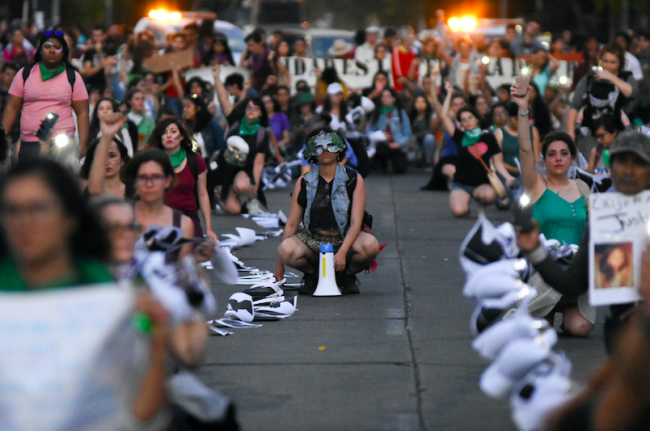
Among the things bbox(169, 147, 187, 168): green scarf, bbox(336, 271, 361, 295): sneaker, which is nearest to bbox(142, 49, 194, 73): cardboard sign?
bbox(169, 147, 187, 168): green scarf

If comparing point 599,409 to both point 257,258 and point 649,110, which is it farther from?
point 649,110

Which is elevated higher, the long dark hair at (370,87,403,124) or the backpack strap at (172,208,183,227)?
the backpack strap at (172,208,183,227)

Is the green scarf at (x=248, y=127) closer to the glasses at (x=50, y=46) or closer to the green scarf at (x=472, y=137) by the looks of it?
the green scarf at (x=472, y=137)

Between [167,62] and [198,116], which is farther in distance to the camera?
[167,62]

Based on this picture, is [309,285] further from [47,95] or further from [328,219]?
[47,95]

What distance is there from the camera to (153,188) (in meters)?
5.64

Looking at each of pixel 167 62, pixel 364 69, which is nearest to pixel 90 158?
pixel 167 62

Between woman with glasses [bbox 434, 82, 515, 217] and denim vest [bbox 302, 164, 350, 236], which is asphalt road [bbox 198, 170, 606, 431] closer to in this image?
denim vest [bbox 302, 164, 350, 236]

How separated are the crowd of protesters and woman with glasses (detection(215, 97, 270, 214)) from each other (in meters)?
0.02

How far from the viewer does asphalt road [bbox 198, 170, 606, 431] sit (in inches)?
194

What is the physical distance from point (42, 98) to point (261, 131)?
12.9 feet

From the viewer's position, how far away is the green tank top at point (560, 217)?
6.62 meters

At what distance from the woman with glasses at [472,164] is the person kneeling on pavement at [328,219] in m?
4.51

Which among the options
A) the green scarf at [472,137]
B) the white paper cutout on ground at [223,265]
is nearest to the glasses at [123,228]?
the white paper cutout on ground at [223,265]
